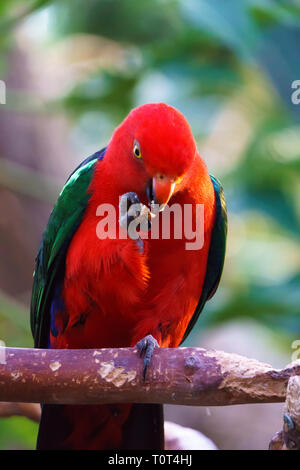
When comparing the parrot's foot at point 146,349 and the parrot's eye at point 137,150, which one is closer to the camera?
the parrot's foot at point 146,349

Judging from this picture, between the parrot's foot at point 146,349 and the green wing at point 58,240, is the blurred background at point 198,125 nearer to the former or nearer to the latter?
the green wing at point 58,240

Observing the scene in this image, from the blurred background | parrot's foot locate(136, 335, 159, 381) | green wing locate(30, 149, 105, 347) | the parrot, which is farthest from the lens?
the blurred background

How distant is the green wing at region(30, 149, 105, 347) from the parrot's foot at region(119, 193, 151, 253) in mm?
321

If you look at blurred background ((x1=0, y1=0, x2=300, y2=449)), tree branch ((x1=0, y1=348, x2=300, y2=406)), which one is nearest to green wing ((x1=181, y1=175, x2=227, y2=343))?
tree branch ((x1=0, y1=348, x2=300, y2=406))

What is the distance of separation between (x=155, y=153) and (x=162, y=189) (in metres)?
0.16

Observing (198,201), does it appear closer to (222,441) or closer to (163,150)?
(163,150)

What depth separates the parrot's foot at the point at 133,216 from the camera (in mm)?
2840

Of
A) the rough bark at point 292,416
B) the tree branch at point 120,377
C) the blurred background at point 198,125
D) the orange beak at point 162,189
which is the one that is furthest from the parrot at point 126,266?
the blurred background at point 198,125

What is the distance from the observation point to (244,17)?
4543 mm

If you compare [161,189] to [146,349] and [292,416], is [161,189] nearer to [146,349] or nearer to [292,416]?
[146,349]

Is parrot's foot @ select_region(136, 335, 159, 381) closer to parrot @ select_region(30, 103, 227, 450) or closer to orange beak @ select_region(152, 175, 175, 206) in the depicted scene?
parrot @ select_region(30, 103, 227, 450)

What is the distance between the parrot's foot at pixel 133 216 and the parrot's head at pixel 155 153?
1.7 inches

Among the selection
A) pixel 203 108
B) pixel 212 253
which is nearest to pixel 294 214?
pixel 203 108

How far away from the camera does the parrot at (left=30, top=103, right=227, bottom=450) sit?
2.83 meters
